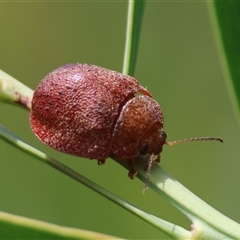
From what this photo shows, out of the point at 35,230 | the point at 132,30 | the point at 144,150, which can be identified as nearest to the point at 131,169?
the point at 144,150

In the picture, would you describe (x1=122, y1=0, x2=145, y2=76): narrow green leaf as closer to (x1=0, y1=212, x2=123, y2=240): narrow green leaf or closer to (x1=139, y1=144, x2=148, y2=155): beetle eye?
(x1=139, y1=144, x2=148, y2=155): beetle eye

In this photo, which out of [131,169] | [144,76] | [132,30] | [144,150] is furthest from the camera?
[144,76]

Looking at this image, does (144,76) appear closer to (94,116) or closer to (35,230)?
(94,116)

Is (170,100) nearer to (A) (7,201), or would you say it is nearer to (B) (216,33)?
(A) (7,201)

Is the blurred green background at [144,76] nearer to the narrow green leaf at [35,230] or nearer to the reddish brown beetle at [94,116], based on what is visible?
the reddish brown beetle at [94,116]

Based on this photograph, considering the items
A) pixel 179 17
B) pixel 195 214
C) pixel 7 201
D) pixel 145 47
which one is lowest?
Answer: pixel 7 201

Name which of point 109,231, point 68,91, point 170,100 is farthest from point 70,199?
point 68,91

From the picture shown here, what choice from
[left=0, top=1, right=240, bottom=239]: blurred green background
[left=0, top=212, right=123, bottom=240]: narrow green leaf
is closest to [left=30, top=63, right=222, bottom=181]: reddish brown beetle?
[left=0, top=212, right=123, bottom=240]: narrow green leaf
